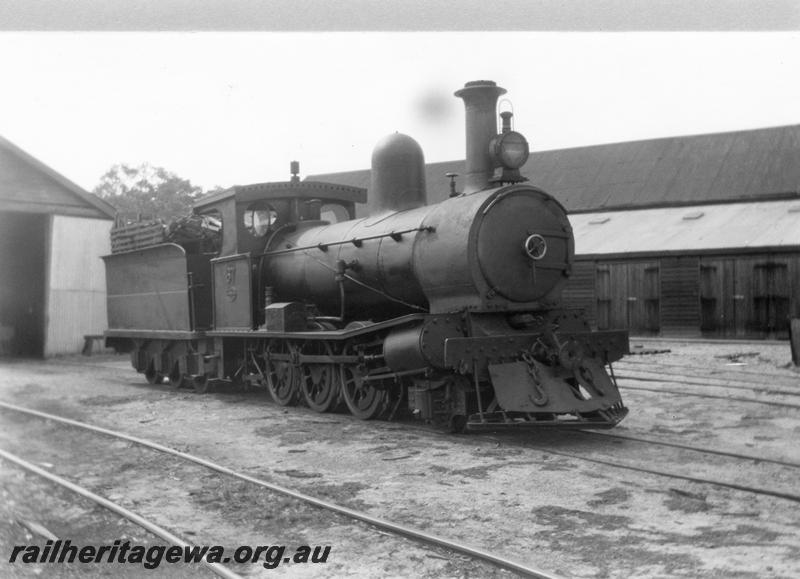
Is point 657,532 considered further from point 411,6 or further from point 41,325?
point 41,325

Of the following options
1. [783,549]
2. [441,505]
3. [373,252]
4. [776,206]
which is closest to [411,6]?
[441,505]

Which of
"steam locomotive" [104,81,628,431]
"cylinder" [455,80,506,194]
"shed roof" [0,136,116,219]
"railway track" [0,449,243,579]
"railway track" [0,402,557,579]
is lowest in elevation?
"railway track" [0,449,243,579]

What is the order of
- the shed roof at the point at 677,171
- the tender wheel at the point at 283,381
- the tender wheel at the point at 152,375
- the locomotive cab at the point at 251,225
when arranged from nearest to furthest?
the tender wheel at the point at 283,381 → the locomotive cab at the point at 251,225 → the tender wheel at the point at 152,375 → the shed roof at the point at 677,171

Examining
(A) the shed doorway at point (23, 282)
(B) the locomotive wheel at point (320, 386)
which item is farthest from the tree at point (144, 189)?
(B) the locomotive wheel at point (320, 386)

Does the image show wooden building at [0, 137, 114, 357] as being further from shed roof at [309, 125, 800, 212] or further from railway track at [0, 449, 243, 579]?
shed roof at [309, 125, 800, 212]

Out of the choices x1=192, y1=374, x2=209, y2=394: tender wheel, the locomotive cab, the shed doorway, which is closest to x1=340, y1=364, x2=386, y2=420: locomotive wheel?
the locomotive cab

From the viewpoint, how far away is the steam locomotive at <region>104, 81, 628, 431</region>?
7.86 metres

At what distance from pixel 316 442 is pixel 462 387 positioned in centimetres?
159

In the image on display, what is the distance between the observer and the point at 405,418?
9.61 meters

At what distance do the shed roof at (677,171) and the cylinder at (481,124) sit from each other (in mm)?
18362

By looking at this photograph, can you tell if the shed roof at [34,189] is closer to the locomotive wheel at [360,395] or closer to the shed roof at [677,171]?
the locomotive wheel at [360,395]

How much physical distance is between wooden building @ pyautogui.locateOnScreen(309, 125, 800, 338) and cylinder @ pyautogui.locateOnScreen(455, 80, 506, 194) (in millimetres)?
14304

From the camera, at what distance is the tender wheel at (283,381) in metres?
10.7

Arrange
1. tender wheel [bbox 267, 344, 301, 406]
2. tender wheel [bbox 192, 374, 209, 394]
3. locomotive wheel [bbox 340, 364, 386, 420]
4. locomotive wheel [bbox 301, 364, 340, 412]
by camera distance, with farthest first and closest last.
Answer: tender wheel [bbox 192, 374, 209, 394] → tender wheel [bbox 267, 344, 301, 406] → locomotive wheel [bbox 301, 364, 340, 412] → locomotive wheel [bbox 340, 364, 386, 420]
